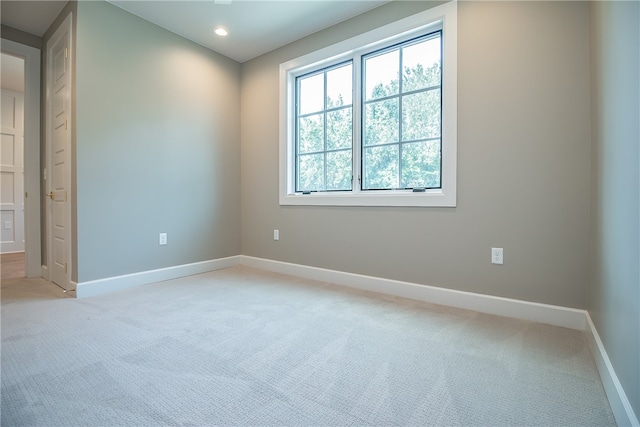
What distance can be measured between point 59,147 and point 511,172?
3.87 metres

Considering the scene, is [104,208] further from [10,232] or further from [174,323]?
[10,232]

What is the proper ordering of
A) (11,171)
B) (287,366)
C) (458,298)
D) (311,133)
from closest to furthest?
(287,366), (458,298), (311,133), (11,171)

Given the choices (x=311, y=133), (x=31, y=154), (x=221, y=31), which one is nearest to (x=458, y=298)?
(x=311, y=133)

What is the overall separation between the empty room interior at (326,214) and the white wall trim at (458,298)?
0.06 feet

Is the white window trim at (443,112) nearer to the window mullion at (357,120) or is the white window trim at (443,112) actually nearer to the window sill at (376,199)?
the window sill at (376,199)

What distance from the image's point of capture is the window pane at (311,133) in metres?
3.29

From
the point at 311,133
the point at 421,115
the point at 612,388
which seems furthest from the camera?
the point at 311,133

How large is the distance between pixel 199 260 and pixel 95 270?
1.02 metres

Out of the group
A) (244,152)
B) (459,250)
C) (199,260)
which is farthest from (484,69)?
(199,260)

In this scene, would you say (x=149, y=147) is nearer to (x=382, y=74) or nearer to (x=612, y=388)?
(x=382, y=74)

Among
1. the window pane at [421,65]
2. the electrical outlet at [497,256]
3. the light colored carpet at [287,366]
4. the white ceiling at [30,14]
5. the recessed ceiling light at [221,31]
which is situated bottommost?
the light colored carpet at [287,366]

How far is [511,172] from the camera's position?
2.13 metres

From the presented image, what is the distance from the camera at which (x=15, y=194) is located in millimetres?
5172

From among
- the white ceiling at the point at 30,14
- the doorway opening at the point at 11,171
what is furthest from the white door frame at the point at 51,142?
the doorway opening at the point at 11,171
